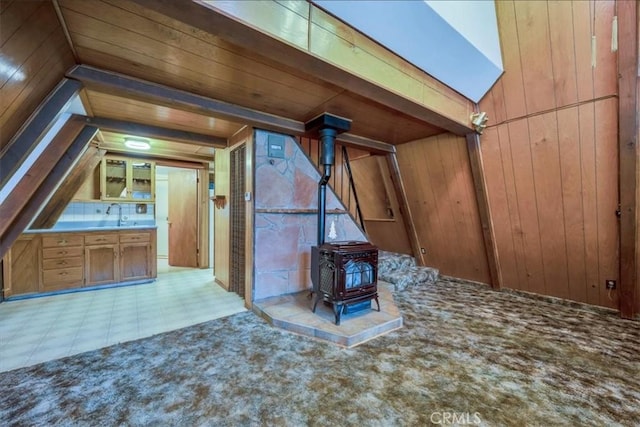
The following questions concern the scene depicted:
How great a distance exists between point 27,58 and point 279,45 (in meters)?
1.39

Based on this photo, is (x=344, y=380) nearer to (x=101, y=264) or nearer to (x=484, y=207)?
(x=484, y=207)

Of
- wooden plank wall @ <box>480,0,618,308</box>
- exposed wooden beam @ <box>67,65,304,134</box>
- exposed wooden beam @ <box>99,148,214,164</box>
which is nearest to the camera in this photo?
exposed wooden beam @ <box>67,65,304,134</box>

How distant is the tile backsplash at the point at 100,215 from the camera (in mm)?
4219

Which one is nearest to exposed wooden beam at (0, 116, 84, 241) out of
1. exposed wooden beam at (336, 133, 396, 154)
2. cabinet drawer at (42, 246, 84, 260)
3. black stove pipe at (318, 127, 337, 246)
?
cabinet drawer at (42, 246, 84, 260)

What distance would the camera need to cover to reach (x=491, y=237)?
3740 millimetres

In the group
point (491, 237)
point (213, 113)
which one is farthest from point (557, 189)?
point (213, 113)

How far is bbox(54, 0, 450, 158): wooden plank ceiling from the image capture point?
155 cm

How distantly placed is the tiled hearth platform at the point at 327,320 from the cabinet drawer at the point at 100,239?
2.73m

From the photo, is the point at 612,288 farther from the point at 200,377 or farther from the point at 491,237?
the point at 200,377

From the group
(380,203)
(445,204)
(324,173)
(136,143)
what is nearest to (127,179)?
(136,143)

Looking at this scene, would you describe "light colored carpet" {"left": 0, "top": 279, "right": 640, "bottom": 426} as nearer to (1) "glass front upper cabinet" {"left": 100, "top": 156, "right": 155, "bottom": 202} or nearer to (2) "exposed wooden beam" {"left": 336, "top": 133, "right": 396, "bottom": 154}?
(2) "exposed wooden beam" {"left": 336, "top": 133, "right": 396, "bottom": 154}

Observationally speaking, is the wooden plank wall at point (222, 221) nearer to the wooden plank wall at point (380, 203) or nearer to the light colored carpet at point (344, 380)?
the light colored carpet at point (344, 380)

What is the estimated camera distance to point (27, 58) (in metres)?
1.44

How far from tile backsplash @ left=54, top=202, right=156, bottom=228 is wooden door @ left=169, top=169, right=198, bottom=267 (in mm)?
755
